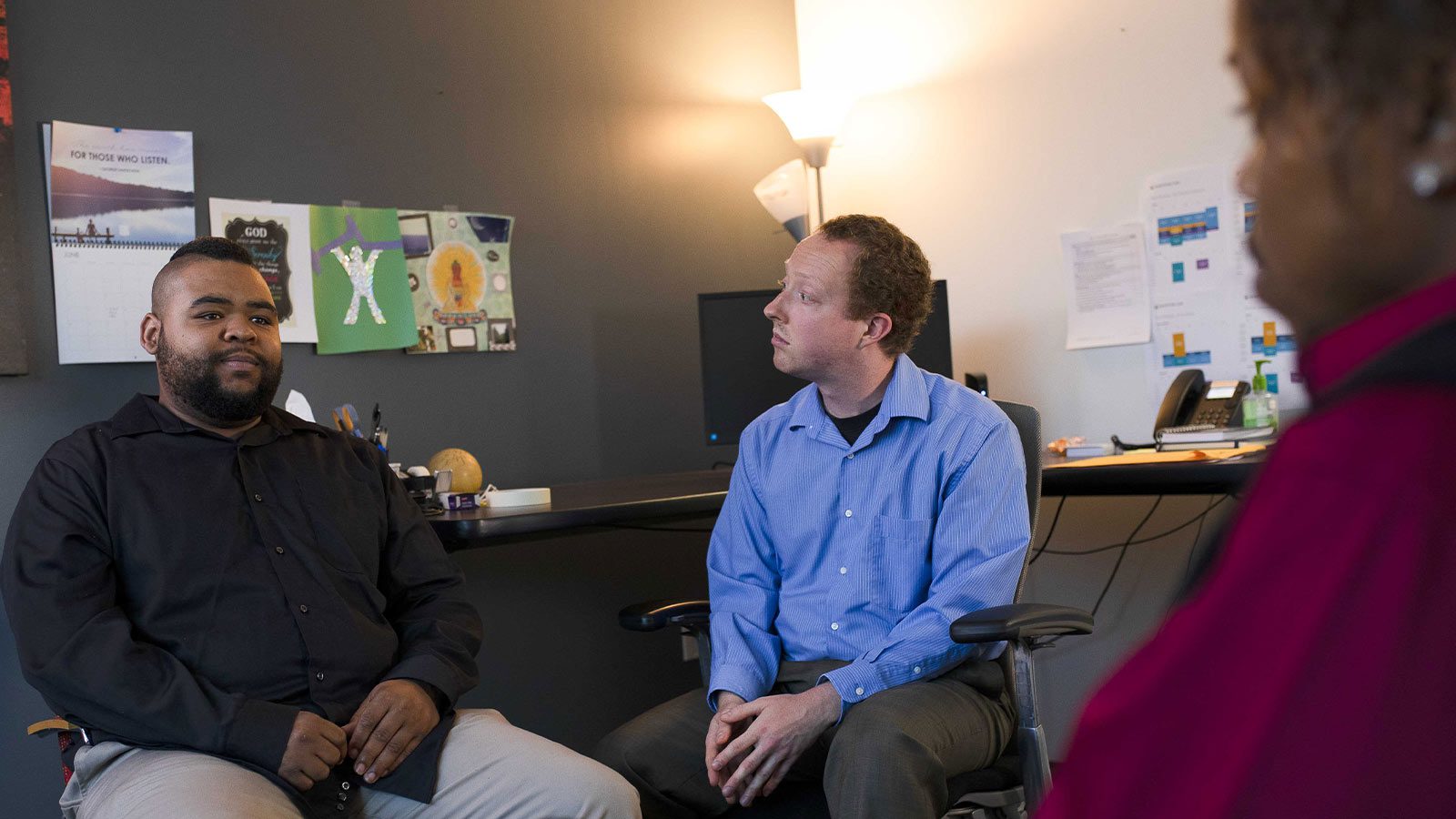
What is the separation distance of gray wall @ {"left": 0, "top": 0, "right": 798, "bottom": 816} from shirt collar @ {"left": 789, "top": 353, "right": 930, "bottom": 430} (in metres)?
1.27

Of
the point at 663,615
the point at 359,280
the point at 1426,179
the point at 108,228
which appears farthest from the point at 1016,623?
the point at 108,228

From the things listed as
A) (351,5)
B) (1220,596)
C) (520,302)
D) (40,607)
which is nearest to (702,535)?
(520,302)

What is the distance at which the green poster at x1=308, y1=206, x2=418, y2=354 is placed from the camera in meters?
2.94

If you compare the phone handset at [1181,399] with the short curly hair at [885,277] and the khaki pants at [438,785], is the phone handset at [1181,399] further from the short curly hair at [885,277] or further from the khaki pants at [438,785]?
the khaki pants at [438,785]

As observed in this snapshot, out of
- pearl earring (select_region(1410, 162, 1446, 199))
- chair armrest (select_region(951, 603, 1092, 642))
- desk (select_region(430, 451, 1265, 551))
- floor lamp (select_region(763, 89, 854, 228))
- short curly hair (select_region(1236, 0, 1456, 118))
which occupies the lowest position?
chair armrest (select_region(951, 603, 1092, 642))

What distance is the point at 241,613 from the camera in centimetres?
197

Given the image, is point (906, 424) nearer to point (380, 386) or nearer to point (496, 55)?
point (380, 386)

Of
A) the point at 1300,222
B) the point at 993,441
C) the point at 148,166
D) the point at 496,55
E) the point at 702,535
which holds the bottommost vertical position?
the point at 702,535

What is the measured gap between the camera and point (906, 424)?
6.93 feet

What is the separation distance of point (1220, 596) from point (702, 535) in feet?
10.8

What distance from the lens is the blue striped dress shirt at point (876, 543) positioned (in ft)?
6.35

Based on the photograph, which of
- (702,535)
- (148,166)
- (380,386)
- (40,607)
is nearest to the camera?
(40,607)

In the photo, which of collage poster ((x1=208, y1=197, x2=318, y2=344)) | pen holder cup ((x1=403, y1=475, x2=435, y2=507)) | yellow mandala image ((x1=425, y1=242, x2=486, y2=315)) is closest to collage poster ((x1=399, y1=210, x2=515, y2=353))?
yellow mandala image ((x1=425, y1=242, x2=486, y2=315))

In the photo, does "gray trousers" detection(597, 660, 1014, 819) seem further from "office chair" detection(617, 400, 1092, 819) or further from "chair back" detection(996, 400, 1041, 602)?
"chair back" detection(996, 400, 1041, 602)
